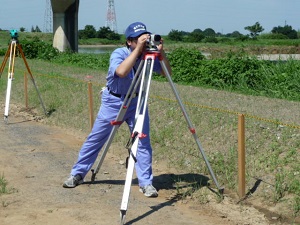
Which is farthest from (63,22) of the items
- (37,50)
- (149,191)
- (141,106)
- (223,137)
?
(141,106)

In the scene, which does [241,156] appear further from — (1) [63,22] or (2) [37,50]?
(1) [63,22]

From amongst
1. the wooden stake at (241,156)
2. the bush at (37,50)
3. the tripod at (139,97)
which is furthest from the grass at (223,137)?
the bush at (37,50)

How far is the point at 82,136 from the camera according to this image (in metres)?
10.6

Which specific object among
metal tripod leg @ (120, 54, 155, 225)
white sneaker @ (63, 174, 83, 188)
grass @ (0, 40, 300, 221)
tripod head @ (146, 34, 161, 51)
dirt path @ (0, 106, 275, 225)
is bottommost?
Result: dirt path @ (0, 106, 275, 225)

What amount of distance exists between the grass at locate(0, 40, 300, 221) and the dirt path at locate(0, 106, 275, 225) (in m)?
0.29

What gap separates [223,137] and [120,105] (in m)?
2.24

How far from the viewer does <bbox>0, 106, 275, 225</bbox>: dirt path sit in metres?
6.02

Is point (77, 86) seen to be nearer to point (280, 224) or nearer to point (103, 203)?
point (103, 203)

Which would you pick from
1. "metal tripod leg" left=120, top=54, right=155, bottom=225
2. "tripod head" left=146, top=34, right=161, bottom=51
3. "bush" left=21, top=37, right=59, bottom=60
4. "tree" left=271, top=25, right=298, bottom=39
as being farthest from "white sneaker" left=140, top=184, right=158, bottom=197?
"tree" left=271, top=25, right=298, bottom=39

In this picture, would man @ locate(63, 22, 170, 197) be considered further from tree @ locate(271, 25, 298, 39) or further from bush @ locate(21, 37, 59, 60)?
tree @ locate(271, 25, 298, 39)

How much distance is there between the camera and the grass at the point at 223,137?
22.0 ft

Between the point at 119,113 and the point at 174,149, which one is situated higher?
the point at 119,113

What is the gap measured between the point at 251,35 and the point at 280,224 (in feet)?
188

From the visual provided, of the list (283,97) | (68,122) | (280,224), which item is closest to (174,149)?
(280,224)
